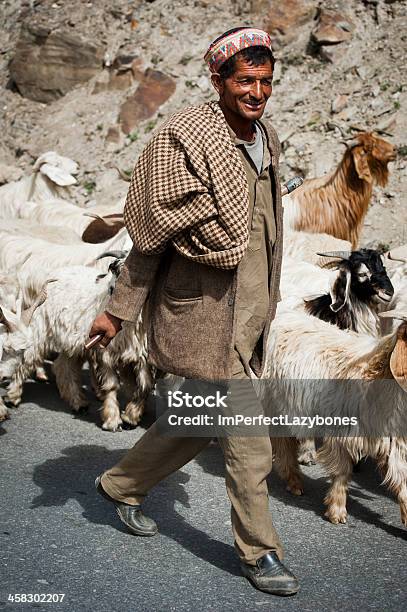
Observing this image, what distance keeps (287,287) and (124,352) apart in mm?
1264

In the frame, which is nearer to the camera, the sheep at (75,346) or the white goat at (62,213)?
the sheep at (75,346)

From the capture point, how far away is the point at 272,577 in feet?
12.1

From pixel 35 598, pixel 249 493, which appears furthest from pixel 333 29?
pixel 35 598

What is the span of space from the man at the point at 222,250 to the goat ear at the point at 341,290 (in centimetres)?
183

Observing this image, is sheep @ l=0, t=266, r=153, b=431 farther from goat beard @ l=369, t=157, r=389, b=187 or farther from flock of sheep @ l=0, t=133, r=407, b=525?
goat beard @ l=369, t=157, r=389, b=187

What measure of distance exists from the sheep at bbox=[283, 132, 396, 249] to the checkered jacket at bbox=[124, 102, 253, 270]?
16.2ft

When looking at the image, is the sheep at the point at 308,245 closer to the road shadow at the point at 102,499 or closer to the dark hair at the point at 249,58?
the road shadow at the point at 102,499

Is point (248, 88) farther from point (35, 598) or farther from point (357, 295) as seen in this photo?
point (357, 295)

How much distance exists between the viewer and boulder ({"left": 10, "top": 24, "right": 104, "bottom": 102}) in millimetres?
16188

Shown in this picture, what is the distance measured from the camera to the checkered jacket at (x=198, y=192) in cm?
358

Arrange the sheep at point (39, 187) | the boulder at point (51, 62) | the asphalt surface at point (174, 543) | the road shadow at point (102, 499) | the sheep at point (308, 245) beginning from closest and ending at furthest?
the asphalt surface at point (174, 543) → the road shadow at point (102, 499) → the sheep at point (308, 245) → the sheep at point (39, 187) → the boulder at point (51, 62)

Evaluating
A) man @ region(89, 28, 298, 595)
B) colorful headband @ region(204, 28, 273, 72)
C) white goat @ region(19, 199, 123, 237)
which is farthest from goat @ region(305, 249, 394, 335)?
white goat @ region(19, 199, 123, 237)

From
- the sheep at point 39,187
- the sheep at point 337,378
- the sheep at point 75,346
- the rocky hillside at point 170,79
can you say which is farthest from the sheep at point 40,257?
the rocky hillside at point 170,79

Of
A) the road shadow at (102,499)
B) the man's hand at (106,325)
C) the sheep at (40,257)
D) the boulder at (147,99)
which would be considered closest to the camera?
the man's hand at (106,325)
